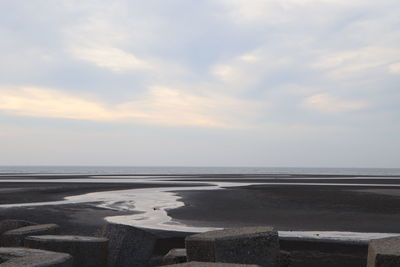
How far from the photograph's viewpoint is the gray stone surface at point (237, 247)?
20.9 feet

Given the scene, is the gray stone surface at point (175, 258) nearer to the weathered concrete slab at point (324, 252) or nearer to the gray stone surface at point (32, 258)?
the gray stone surface at point (32, 258)

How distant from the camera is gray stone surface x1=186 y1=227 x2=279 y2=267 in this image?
636cm

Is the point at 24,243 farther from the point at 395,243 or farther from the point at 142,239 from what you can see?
the point at 395,243

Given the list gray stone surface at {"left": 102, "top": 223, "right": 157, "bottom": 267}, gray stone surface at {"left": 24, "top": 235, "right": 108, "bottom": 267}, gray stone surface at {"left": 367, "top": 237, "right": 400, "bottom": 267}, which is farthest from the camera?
gray stone surface at {"left": 102, "top": 223, "right": 157, "bottom": 267}

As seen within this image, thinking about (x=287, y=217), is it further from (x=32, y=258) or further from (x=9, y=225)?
(x=32, y=258)

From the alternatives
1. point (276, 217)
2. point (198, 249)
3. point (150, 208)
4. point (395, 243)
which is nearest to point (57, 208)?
point (150, 208)

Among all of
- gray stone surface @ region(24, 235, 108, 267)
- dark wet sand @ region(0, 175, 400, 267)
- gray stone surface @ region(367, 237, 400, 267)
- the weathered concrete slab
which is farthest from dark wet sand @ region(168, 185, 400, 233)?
gray stone surface @ region(367, 237, 400, 267)

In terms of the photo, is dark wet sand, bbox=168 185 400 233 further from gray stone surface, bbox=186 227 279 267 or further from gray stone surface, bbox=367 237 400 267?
gray stone surface, bbox=367 237 400 267

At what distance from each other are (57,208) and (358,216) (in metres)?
11.9

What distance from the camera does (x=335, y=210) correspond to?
1900 centimetres

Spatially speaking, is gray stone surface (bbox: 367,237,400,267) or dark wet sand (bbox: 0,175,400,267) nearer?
gray stone surface (bbox: 367,237,400,267)

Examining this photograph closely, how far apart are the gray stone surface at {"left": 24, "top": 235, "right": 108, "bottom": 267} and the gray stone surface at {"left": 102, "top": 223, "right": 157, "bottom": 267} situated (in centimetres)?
54

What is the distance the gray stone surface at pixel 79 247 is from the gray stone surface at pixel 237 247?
1.39 metres

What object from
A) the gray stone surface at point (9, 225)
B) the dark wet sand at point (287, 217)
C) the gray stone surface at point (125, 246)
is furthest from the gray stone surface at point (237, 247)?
the gray stone surface at point (9, 225)
